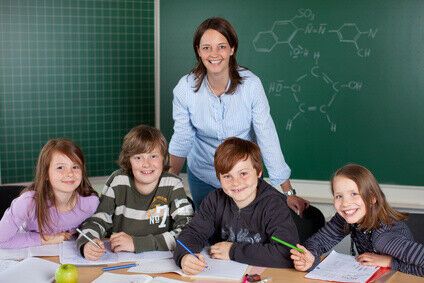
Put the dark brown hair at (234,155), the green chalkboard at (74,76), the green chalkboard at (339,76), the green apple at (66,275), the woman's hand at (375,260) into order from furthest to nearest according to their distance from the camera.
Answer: the green chalkboard at (74,76) < the green chalkboard at (339,76) < the dark brown hair at (234,155) < the woman's hand at (375,260) < the green apple at (66,275)

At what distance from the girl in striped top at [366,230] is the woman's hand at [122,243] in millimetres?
653

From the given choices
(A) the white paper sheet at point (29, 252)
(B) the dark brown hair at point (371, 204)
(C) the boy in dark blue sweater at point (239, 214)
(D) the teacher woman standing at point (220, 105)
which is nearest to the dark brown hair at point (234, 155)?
(C) the boy in dark blue sweater at point (239, 214)

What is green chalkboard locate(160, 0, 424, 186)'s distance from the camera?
13.9 feet

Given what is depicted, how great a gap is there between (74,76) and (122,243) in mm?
2424

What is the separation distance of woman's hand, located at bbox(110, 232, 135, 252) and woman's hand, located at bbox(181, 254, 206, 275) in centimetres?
30

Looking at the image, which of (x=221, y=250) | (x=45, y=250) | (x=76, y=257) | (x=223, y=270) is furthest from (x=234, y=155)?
(x=45, y=250)

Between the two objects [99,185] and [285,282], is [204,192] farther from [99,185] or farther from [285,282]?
[99,185]

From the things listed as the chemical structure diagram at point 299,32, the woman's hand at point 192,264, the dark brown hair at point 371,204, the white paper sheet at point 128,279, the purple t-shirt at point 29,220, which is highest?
the chemical structure diagram at point 299,32

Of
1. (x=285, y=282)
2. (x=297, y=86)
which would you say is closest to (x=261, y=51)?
(x=297, y=86)

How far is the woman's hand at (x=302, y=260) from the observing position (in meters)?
2.35

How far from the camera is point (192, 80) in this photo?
10.8 ft

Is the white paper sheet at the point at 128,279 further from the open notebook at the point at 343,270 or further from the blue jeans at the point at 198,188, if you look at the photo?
the blue jeans at the point at 198,188

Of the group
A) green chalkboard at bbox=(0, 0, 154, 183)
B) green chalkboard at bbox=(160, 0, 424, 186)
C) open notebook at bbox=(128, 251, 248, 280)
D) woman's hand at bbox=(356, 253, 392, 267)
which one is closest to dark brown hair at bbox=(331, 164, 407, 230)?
woman's hand at bbox=(356, 253, 392, 267)

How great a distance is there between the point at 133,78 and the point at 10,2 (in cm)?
102
